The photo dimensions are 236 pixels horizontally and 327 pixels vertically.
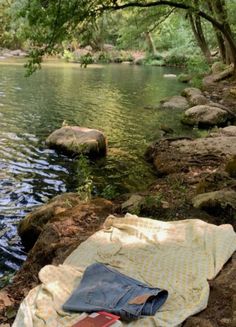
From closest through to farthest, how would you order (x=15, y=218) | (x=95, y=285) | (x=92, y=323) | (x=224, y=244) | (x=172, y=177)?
(x=92, y=323) < (x=95, y=285) < (x=224, y=244) < (x=15, y=218) < (x=172, y=177)

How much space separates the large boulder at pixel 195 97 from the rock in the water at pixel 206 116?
10.5 ft

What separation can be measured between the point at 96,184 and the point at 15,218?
7.61 ft

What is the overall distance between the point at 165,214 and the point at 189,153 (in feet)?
14.5

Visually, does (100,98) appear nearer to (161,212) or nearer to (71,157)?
(71,157)

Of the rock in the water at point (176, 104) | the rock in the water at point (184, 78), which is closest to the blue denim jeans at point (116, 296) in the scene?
the rock in the water at point (176, 104)

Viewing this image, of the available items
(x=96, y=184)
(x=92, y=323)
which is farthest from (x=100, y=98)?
(x=92, y=323)

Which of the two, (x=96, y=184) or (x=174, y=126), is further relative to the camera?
(x=174, y=126)

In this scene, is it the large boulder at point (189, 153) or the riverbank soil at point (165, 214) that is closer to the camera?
the riverbank soil at point (165, 214)

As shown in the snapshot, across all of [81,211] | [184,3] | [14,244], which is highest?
[184,3]

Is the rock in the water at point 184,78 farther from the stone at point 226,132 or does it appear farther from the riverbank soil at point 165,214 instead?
the riverbank soil at point 165,214

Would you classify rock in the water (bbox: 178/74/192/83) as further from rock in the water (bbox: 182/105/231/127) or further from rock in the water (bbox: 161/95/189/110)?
rock in the water (bbox: 182/105/231/127)

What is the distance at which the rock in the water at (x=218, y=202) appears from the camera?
6.55 m

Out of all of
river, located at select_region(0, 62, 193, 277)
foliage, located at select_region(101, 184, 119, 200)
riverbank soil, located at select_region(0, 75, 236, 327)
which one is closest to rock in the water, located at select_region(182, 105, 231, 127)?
river, located at select_region(0, 62, 193, 277)

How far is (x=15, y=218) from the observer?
8.06 m
